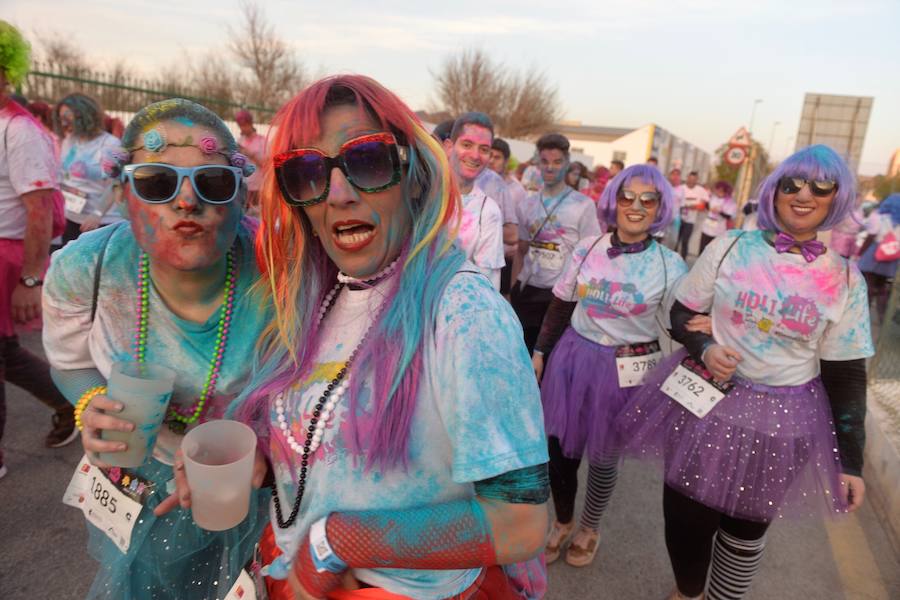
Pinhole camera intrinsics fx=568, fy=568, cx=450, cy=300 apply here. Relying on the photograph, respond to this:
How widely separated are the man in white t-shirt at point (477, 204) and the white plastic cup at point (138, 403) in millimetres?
1817

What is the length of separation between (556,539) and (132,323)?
240 centimetres

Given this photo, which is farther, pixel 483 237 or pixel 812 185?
pixel 483 237

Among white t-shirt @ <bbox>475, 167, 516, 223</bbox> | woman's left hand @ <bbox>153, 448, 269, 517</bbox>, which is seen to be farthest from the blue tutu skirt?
white t-shirt @ <bbox>475, 167, 516, 223</bbox>

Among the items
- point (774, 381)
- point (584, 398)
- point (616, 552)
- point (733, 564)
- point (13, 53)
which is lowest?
point (616, 552)

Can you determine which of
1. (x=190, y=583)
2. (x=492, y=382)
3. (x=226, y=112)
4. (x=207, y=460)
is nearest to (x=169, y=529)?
(x=190, y=583)

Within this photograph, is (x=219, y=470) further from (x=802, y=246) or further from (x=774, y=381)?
(x=802, y=246)

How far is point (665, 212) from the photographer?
9.65 ft

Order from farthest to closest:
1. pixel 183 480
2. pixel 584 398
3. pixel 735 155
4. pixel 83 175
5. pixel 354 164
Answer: pixel 735 155 < pixel 83 175 < pixel 584 398 < pixel 183 480 < pixel 354 164

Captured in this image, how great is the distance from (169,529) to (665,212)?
2576 millimetres

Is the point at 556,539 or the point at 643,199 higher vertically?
the point at 643,199

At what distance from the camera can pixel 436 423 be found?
3.50 ft

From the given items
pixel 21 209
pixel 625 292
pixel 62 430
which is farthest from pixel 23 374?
pixel 625 292

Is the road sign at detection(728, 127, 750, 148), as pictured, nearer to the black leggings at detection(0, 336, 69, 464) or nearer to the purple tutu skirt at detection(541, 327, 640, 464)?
the purple tutu skirt at detection(541, 327, 640, 464)

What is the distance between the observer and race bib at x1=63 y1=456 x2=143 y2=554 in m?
1.58
